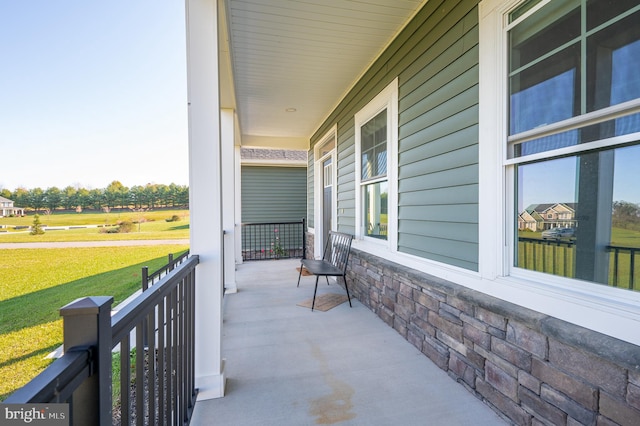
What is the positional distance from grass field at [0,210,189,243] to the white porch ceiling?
3141mm

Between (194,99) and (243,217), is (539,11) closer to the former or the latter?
(194,99)

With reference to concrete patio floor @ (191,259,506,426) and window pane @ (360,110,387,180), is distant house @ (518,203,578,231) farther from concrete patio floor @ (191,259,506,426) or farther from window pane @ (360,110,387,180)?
window pane @ (360,110,387,180)

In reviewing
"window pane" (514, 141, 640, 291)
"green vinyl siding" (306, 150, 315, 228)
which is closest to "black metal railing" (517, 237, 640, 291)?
"window pane" (514, 141, 640, 291)

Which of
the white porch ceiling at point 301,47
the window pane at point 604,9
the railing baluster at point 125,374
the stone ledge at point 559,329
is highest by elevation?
the white porch ceiling at point 301,47

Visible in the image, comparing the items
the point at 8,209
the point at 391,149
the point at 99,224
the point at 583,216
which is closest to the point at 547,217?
the point at 583,216

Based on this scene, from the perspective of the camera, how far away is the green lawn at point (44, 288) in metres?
3.02

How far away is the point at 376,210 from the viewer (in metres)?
3.62

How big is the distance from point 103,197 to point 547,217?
32.0 ft

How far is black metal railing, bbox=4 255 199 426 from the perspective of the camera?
55 centimetres

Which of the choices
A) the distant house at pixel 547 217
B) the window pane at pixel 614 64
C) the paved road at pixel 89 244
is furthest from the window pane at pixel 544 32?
the paved road at pixel 89 244

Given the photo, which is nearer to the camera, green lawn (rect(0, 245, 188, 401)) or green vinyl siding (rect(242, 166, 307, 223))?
green lawn (rect(0, 245, 188, 401))

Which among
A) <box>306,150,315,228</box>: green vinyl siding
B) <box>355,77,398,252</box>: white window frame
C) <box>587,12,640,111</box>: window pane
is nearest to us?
<box>587,12,640,111</box>: window pane

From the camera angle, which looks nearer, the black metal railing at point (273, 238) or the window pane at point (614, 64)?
the window pane at point (614, 64)

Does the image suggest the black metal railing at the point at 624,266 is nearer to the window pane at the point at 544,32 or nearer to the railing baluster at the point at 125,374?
the window pane at the point at 544,32
